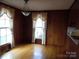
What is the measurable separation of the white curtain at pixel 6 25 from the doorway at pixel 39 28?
1.97m

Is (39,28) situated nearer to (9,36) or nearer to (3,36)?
(9,36)

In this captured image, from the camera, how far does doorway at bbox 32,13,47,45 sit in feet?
25.1

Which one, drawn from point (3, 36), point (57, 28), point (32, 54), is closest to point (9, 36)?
point (3, 36)

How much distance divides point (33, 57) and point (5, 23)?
2.53 meters

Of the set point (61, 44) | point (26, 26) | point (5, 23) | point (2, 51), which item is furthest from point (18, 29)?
point (61, 44)

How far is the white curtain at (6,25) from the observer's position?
5.63 meters

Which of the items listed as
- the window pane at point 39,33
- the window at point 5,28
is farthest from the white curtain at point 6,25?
the window pane at point 39,33

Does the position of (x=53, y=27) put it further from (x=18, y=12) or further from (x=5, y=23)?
(x=5, y=23)

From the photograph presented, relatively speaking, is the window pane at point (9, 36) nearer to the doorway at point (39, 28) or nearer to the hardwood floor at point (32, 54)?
the hardwood floor at point (32, 54)

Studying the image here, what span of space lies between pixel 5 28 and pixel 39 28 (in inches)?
105

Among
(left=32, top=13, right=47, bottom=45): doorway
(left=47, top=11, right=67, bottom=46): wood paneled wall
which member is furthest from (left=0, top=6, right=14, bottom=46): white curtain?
(left=47, top=11, right=67, bottom=46): wood paneled wall

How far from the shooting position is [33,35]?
7.93 meters

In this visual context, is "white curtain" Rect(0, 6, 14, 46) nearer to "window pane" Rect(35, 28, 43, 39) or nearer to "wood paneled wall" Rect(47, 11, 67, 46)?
"window pane" Rect(35, 28, 43, 39)

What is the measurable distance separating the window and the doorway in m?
2.01
